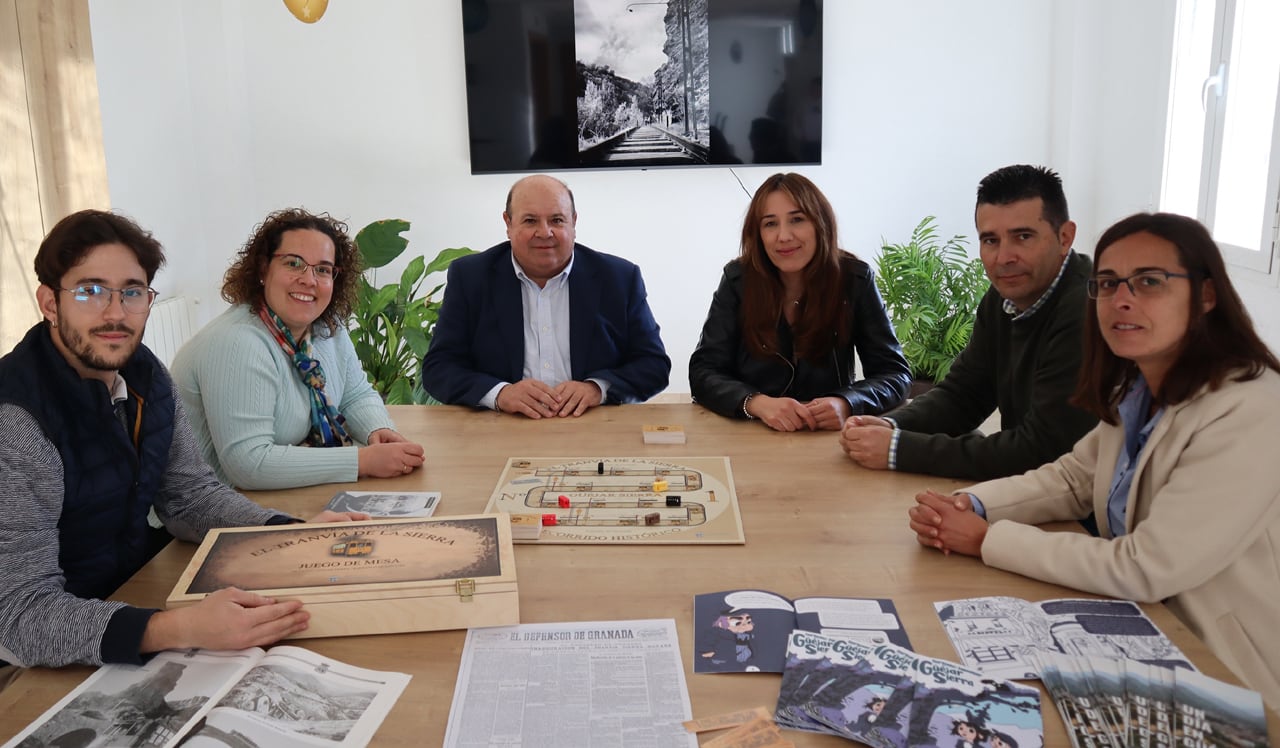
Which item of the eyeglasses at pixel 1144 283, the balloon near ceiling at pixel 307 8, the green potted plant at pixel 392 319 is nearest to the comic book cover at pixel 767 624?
the eyeglasses at pixel 1144 283

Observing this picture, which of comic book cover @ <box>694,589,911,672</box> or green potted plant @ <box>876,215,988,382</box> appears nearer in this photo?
comic book cover @ <box>694,589,911,672</box>

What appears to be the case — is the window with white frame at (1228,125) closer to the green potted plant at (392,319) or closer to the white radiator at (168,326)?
the green potted plant at (392,319)

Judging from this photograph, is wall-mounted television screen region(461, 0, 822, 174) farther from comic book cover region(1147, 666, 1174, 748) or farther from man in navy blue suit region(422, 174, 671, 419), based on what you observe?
comic book cover region(1147, 666, 1174, 748)

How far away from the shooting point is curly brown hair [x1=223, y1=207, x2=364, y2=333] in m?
2.08

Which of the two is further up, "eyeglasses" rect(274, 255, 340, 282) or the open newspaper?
"eyeglasses" rect(274, 255, 340, 282)

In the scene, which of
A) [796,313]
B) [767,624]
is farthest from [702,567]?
[796,313]

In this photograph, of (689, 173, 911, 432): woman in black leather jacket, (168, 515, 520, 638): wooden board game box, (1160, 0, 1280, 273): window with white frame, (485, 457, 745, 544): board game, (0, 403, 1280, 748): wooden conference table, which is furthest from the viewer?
(1160, 0, 1280, 273): window with white frame

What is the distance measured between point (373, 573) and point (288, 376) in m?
0.92

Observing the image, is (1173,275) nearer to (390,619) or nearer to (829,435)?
(829,435)

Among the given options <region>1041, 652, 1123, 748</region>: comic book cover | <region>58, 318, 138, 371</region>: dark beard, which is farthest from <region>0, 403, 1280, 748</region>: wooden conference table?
<region>58, 318, 138, 371</region>: dark beard

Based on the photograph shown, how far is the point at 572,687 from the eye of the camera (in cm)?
112

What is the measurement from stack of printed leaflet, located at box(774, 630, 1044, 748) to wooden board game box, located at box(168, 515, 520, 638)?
0.40 metres

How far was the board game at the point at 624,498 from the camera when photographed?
1.58m

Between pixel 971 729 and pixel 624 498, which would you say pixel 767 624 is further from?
pixel 624 498
